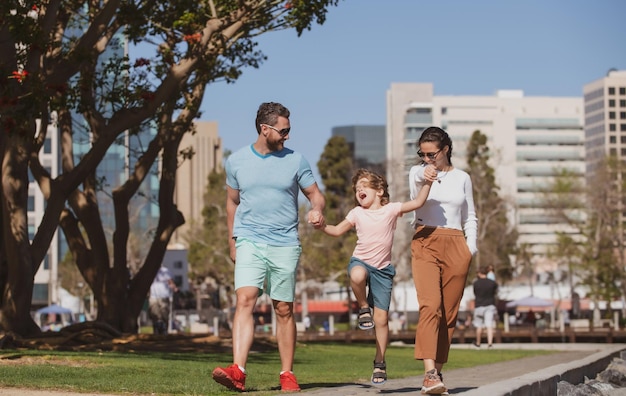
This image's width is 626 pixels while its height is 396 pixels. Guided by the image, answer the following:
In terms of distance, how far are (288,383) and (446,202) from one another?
186 cm

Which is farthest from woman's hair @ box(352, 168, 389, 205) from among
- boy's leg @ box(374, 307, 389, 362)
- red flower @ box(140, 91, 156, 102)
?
red flower @ box(140, 91, 156, 102)

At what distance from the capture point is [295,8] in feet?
75.5

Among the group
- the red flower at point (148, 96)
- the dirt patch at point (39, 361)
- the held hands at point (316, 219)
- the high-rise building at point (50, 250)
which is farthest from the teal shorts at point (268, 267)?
the high-rise building at point (50, 250)

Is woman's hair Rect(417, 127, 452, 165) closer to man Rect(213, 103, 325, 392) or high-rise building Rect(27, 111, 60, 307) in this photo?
man Rect(213, 103, 325, 392)

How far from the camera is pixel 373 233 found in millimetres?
10773

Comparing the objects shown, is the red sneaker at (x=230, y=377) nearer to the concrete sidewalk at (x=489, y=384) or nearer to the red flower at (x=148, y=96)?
the concrete sidewalk at (x=489, y=384)

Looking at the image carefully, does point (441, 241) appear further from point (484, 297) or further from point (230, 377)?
point (484, 297)

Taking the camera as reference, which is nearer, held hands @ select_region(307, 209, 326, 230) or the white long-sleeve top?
held hands @ select_region(307, 209, 326, 230)

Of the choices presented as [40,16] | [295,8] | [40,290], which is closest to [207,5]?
[295,8]

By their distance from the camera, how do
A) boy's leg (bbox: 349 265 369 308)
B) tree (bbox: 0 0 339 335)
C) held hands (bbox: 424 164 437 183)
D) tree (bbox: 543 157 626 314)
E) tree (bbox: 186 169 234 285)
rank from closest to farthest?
held hands (bbox: 424 164 437 183), boy's leg (bbox: 349 265 369 308), tree (bbox: 0 0 339 335), tree (bbox: 543 157 626 314), tree (bbox: 186 169 234 285)

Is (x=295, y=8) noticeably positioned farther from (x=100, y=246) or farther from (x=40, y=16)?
(x=100, y=246)

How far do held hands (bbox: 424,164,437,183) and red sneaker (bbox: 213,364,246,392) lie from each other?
78.9 inches

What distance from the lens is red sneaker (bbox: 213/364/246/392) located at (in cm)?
944

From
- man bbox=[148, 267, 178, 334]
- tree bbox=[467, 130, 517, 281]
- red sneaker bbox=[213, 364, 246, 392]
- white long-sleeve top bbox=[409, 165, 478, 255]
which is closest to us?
red sneaker bbox=[213, 364, 246, 392]
